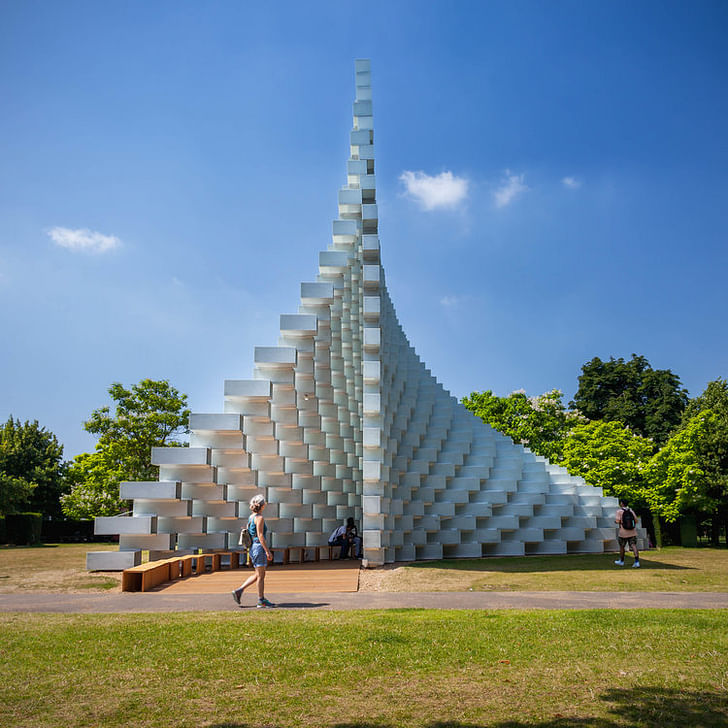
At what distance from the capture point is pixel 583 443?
34.5 metres

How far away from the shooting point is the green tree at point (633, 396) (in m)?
44.0

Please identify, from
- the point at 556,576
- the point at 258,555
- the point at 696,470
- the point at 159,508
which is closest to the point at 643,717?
the point at 258,555

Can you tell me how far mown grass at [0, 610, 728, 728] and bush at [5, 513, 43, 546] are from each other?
33.2 meters

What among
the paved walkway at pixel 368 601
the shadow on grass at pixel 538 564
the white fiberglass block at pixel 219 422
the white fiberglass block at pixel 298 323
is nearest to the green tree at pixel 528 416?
the shadow on grass at pixel 538 564

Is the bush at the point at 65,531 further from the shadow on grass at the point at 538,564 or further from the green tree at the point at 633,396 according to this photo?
the green tree at the point at 633,396

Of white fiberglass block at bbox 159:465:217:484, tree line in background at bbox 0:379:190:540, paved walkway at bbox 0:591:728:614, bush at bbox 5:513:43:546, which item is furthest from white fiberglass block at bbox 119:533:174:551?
bush at bbox 5:513:43:546

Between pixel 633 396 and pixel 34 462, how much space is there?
40330 mm

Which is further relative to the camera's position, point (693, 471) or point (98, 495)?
point (98, 495)

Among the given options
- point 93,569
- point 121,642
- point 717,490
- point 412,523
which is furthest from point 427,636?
point 717,490

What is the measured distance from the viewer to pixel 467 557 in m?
19.2

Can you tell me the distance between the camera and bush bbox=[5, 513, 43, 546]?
3734cm

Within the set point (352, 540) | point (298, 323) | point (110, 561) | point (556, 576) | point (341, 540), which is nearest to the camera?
point (556, 576)

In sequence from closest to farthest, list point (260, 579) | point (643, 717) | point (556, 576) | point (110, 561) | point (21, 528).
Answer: point (643, 717) → point (260, 579) → point (556, 576) → point (110, 561) → point (21, 528)

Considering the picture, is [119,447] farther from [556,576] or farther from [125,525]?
[556,576]
